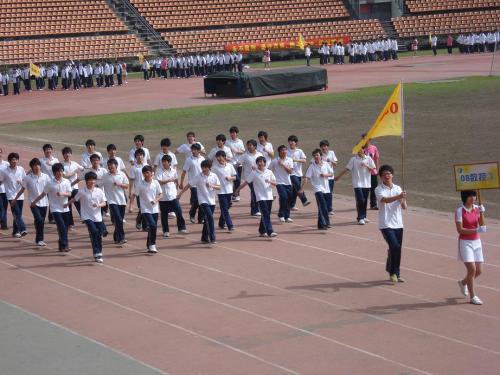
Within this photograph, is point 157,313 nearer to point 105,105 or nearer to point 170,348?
point 170,348

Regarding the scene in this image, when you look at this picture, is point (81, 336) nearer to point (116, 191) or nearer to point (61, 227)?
point (61, 227)

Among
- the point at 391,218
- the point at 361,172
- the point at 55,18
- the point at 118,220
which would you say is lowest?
the point at 118,220

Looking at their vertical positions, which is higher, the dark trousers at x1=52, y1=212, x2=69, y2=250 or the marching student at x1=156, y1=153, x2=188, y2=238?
the marching student at x1=156, y1=153, x2=188, y2=238

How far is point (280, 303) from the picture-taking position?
42.3ft

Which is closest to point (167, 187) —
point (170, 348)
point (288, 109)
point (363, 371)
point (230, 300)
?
point (230, 300)

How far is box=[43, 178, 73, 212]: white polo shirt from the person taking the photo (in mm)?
Answer: 16359

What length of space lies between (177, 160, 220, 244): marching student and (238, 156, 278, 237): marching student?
76 cm

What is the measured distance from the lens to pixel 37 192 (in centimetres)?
1717

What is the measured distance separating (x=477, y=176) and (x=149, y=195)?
5.77 meters

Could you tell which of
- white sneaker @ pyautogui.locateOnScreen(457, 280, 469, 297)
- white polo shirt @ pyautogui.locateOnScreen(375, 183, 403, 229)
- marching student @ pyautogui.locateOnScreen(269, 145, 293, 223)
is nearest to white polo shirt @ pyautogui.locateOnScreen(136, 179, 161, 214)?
marching student @ pyautogui.locateOnScreen(269, 145, 293, 223)

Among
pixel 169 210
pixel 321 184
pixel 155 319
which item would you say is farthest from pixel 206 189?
pixel 155 319

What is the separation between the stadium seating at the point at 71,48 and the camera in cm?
5366

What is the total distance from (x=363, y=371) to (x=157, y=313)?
333cm

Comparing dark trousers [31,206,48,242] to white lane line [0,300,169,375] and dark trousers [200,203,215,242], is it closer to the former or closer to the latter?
dark trousers [200,203,215,242]
